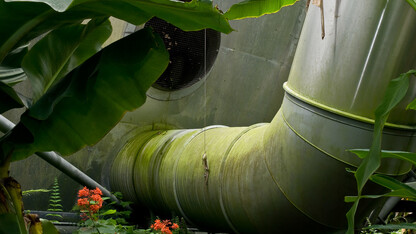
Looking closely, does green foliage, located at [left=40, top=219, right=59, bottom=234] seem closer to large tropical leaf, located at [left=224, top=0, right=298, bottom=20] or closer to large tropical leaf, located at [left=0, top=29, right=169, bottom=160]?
large tropical leaf, located at [left=0, top=29, right=169, bottom=160]

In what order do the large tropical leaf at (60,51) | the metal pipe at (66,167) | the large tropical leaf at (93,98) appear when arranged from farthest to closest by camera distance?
the metal pipe at (66,167)
the large tropical leaf at (60,51)
the large tropical leaf at (93,98)

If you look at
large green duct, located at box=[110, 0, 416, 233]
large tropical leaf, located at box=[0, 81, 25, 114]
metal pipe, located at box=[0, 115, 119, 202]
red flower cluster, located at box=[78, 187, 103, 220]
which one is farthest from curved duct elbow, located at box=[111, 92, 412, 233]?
large tropical leaf, located at box=[0, 81, 25, 114]

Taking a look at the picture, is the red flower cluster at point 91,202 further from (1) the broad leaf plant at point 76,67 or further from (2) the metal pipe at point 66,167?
(1) the broad leaf plant at point 76,67

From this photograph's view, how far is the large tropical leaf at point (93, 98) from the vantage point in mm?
2150

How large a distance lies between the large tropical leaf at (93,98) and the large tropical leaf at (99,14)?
18 cm

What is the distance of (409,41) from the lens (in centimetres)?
267

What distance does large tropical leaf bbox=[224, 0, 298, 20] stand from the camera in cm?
196

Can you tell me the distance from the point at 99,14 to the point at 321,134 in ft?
4.29

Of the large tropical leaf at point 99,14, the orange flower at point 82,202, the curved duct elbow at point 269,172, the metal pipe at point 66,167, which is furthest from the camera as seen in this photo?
the metal pipe at point 66,167

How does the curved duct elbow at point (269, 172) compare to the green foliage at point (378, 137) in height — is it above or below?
below

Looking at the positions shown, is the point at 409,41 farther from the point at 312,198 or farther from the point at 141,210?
the point at 141,210

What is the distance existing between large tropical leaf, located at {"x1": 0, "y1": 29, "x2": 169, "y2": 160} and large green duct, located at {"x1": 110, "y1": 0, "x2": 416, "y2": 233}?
3.01 feet

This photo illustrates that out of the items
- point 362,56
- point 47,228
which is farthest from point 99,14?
point 362,56

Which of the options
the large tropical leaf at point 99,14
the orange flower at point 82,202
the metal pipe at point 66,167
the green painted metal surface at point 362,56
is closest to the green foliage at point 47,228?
the large tropical leaf at point 99,14
